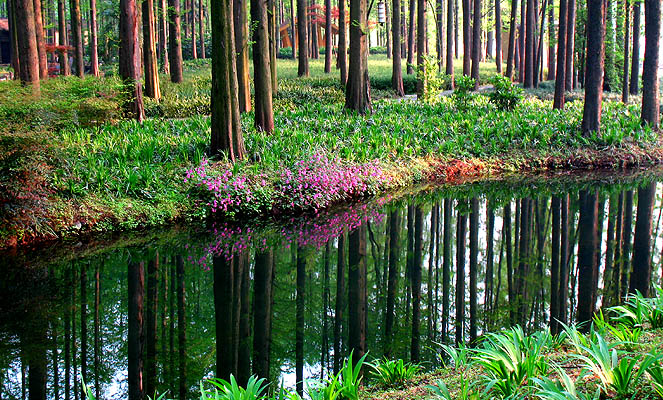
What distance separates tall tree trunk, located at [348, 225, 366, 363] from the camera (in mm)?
6141

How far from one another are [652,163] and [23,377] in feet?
57.5

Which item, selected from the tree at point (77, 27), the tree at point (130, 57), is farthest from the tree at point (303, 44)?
the tree at point (130, 57)

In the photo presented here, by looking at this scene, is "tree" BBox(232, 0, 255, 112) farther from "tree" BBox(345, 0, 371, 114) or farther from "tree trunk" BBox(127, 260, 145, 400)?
"tree trunk" BBox(127, 260, 145, 400)

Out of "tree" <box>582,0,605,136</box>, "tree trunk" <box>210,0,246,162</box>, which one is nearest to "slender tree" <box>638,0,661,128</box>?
"tree" <box>582,0,605,136</box>

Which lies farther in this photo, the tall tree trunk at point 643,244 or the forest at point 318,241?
the tall tree trunk at point 643,244

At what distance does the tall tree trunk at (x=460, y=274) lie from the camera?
6.62 metres

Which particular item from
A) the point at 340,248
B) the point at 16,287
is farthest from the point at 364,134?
the point at 16,287

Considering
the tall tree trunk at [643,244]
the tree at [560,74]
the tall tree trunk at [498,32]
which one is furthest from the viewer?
the tall tree trunk at [498,32]

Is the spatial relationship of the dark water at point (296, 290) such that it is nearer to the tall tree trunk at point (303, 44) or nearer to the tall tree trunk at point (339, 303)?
the tall tree trunk at point (339, 303)

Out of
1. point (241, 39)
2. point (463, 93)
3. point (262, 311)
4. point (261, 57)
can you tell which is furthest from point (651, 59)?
point (262, 311)

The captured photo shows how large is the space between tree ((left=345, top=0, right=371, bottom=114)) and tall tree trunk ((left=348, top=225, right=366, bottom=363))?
30.0 ft

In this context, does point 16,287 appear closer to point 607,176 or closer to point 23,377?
point 23,377

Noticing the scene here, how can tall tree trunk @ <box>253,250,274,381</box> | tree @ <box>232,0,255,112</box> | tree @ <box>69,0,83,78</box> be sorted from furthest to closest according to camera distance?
tree @ <box>69,0,83,78</box>, tree @ <box>232,0,255,112</box>, tall tree trunk @ <box>253,250,274,381</box>

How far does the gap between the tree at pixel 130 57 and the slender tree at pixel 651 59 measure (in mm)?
14951
